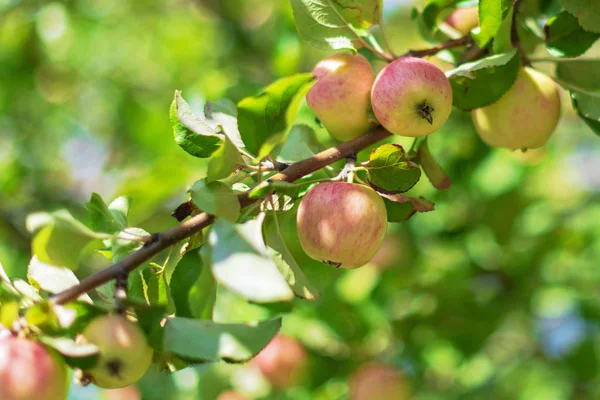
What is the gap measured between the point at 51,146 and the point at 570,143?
2.11 meters

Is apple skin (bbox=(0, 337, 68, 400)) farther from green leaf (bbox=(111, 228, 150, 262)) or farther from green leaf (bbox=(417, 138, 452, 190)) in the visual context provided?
green leaf (bbox=(417, 138, 452, 190))

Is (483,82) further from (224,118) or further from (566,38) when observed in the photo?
(224,118)

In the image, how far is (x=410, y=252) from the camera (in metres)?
1.96

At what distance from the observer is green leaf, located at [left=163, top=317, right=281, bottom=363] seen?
684 mm

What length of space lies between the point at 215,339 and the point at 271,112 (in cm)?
27

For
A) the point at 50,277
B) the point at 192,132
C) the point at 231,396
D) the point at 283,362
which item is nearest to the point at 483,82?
the point at 192,132

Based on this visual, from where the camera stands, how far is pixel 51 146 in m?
2.80

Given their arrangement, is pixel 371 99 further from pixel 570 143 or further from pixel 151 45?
pixel 151 45

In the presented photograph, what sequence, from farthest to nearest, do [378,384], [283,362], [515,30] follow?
1. [283,362]
2. [378,384]
3. [515,30]

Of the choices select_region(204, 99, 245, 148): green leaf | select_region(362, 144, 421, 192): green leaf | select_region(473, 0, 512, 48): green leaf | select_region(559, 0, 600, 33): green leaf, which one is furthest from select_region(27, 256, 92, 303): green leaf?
select_region(559, 0, 600, 33): green leaf

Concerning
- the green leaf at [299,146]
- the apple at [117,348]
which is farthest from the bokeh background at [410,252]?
the apple at [117,348]

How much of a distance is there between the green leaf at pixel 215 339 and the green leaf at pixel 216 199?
12 cm

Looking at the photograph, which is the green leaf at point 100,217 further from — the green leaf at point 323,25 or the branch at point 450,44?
the branch at point 450,44

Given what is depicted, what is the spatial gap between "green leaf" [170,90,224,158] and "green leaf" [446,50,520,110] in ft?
1.05
